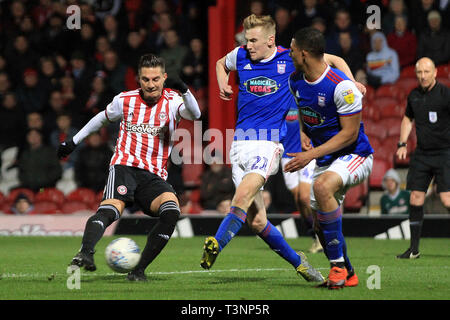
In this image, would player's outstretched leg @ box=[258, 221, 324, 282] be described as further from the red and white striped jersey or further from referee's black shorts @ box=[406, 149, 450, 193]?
referee's black shorts @ box=[406, 149, 450, 193]

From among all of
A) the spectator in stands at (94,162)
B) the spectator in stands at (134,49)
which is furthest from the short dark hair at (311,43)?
the spectator in stands at (134,49)

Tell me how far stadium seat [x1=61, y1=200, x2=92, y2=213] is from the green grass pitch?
2924mm

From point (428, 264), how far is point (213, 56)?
6611 millimetres

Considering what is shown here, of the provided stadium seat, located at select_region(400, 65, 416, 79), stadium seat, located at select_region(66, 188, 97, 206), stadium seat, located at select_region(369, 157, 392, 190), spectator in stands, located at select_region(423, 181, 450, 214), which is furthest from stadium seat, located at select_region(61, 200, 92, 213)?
stadium seat, located at select_region(400, 65, 416, 79)

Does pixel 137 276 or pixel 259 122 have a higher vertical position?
pixel 259 122

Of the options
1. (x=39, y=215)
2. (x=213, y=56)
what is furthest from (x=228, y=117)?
(x=39, y=215)

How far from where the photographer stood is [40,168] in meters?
15.1

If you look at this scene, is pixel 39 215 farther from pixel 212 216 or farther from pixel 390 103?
pixel 390 103

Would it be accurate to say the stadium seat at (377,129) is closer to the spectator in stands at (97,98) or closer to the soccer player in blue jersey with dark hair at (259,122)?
the spectator in stands at (97,98)

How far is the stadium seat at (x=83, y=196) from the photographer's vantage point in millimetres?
14602

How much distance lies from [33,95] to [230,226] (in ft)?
34.2

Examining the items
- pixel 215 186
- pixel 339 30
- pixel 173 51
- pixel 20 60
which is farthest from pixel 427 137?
pixel 20 60

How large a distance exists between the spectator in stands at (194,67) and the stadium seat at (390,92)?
301cm

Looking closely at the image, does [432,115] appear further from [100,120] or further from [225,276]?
[100,120]
